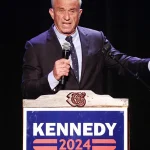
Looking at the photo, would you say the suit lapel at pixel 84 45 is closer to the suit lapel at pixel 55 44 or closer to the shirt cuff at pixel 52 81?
the suit lapel at pixel 55 44

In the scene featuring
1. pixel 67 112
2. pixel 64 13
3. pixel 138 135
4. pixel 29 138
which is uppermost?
pixel 64 13

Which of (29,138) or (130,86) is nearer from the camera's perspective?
(29,138)

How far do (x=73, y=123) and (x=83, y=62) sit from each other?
51 centimetres

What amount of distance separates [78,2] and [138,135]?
1.25m

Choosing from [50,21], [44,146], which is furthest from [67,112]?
[50,21]

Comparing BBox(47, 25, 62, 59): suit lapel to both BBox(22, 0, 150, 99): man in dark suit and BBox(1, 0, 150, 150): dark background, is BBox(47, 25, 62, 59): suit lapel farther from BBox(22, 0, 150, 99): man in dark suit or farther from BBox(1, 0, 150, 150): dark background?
BBox(1, 0, 150, 150): dark background

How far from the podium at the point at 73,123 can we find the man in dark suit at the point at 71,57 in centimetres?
34

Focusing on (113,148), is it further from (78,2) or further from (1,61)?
(1,61)

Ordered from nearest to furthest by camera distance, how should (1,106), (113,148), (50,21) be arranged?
(113,148) < (50,21) < (1,106)

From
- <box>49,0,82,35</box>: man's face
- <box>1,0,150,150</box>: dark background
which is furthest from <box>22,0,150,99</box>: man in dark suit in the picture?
<box>1,0,150,150</box>: dark background

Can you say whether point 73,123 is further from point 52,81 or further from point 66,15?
point 66,15

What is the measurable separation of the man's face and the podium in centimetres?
57

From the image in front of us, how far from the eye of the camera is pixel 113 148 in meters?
1.52

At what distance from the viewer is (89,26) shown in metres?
2.54
